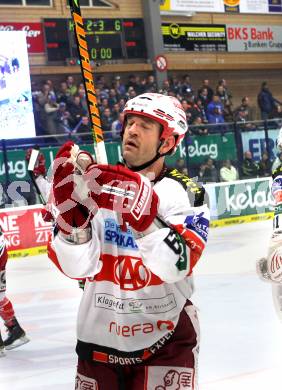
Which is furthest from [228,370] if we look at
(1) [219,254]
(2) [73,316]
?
(1) [219,254]

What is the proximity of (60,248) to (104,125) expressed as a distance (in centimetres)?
1347

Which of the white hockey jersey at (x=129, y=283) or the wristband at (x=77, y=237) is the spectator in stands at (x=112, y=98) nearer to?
the white hockey jersey at (x=129, y=283)

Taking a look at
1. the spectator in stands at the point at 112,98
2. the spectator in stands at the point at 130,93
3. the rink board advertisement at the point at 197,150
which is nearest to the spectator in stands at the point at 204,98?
the spectator in stands at the point at 130,93

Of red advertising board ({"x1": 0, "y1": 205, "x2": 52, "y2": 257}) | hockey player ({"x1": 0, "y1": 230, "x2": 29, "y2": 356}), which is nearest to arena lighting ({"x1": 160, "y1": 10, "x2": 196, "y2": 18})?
red advertising board ({"x1": 0, "y1": 205, "x2": 52, "y2": 257})

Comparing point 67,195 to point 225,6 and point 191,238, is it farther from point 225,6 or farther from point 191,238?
point 225,6

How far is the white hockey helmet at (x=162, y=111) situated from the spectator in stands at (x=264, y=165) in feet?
44.0

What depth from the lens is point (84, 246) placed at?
2.67m

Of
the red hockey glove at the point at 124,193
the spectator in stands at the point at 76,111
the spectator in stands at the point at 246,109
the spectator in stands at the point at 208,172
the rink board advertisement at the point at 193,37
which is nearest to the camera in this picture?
the red hockey glove at the point at 124,193

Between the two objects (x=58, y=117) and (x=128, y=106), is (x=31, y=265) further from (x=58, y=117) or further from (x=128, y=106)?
(x=128, y=106)

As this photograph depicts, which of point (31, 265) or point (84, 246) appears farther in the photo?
point (31, 265)

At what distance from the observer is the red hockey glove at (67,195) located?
2.51 metres

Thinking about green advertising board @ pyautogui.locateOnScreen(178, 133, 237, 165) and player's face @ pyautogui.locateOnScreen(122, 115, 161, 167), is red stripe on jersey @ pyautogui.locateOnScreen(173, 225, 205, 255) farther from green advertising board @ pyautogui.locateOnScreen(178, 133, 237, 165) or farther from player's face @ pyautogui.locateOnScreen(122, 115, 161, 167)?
green advertising board @ pyautogui.locateOnScreen(178, 133, 237, 165)

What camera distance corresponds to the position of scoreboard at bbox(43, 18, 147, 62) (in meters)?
19.9

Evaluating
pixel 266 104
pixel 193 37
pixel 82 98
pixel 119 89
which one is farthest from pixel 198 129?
pixel 193 37
